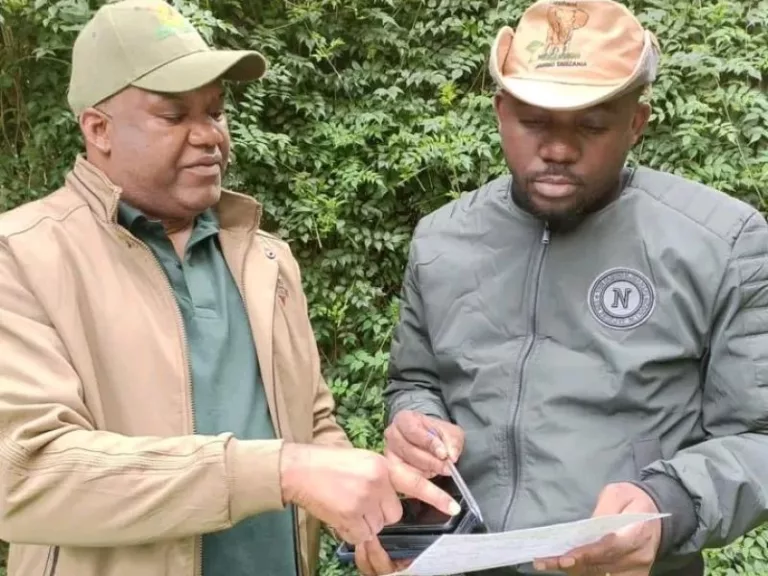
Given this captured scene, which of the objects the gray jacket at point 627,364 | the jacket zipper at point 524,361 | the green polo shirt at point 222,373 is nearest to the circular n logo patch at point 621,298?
the gray jacket at point 627,364

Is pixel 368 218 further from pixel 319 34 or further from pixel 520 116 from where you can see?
pixel 520 116

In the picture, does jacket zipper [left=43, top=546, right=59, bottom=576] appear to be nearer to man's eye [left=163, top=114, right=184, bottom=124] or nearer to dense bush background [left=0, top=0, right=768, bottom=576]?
man's eye [left=163, top=114, right=184, bottom=124]

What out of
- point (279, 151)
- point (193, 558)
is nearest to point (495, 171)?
point (279, 151)

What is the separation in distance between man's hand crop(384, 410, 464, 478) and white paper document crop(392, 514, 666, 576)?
1.38ft

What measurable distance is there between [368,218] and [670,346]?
10.6 ft

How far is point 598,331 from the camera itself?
161cm

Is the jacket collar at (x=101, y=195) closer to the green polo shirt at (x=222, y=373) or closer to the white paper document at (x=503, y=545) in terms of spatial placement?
the green polo shirt at (x=222, y=373)

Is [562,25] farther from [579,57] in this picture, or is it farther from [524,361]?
[524,361]

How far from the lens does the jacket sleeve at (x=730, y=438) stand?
4.83 ft

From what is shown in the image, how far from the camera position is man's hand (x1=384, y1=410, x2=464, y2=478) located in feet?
5.32

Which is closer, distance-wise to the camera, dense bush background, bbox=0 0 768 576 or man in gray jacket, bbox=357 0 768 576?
man in gray jacket, bbox=357 0 768 576

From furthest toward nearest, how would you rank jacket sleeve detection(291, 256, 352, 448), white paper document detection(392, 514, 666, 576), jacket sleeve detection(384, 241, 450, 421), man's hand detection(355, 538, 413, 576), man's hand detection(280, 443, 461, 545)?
1. jacket sleeve detection(291, 256, 352, 448)
2. jacket sleeve detection(384, 241, 450, 421)
3. man's hand detection(355, 538, 413, 576)
4. man's hand detection(280, 443, 461, 545)
5. white paper document detection(392, 514, 666, 576)

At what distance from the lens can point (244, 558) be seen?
1.74 metres

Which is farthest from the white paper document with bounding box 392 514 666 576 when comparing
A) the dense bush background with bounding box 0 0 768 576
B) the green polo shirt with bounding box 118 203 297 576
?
the dense bush background with bounding box 0 0 768 576
